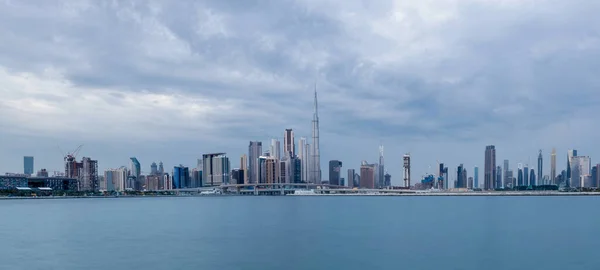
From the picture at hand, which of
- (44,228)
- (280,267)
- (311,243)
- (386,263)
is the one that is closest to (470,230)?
(311,243)

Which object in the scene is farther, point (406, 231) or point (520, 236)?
point (406, 231)

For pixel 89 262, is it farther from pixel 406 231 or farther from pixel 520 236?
pixel 520 236

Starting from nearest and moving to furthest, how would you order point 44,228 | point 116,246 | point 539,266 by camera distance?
point 539,266
point 116,246
point 44,228

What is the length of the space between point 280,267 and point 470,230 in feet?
101

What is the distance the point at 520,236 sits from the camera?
168ft

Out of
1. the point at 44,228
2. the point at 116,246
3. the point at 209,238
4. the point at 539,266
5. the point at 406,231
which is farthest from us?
the point at 44,228

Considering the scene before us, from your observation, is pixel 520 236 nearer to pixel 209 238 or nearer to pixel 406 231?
pixel 406 231

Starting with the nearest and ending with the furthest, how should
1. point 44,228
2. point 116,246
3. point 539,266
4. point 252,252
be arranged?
point 539,266 → point 252,252 → point 116,246 → point 44,228

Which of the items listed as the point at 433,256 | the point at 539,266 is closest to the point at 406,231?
the point at 433,256

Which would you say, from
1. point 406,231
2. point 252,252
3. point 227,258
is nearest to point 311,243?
point 252,252

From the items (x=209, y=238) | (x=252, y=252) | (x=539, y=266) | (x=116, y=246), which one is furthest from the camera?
(x=209, y=238)

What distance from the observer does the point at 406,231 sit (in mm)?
55781

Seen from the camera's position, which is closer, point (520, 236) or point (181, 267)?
point (181, 267)

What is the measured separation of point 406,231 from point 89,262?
3219 cm
